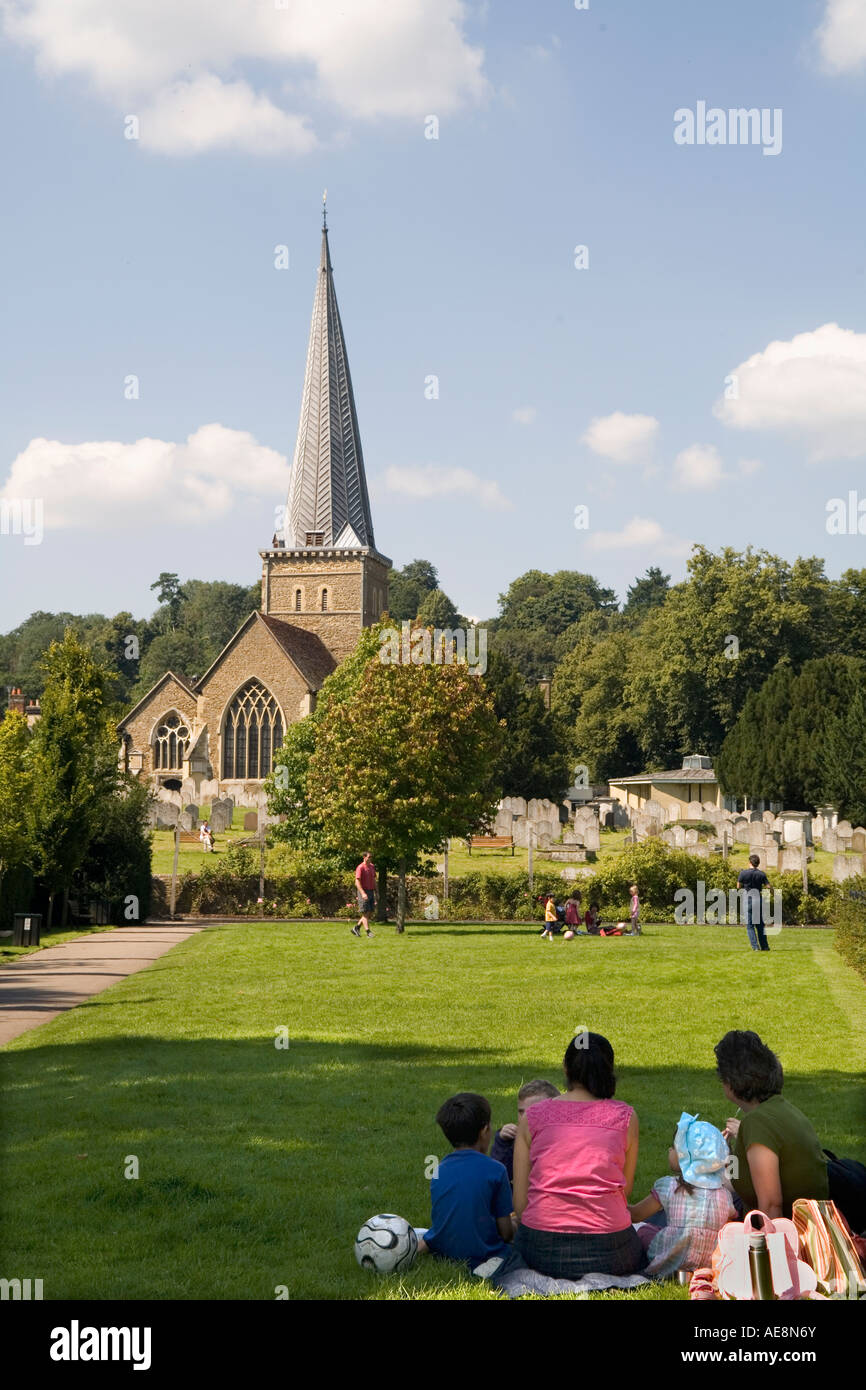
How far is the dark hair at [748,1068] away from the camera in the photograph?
6.00 metres

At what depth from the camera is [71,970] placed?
1964cm

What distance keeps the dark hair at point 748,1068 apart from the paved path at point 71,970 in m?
9.10

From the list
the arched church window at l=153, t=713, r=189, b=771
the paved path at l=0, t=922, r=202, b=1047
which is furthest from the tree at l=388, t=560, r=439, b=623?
the paved path at l=0, t=922, r=202, b=1047

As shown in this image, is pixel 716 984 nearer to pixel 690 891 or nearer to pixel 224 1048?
pixel 224 1048

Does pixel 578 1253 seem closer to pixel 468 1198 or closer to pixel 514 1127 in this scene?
pixel 468 1198

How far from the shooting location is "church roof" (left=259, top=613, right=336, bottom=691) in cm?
7175

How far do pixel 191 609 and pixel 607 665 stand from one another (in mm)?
71931

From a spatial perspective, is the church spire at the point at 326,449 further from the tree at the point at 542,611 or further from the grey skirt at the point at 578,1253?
the grey skirt at the point at 578,1253

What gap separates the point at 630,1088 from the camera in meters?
11.0

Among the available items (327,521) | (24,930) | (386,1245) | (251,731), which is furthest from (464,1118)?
(327,521)

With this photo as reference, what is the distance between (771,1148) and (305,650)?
7085 centimetres

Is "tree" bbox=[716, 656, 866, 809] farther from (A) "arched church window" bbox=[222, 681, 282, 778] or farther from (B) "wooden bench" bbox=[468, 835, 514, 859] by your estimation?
(A) "arched church window" bbox=[222, 681, 282, 778]

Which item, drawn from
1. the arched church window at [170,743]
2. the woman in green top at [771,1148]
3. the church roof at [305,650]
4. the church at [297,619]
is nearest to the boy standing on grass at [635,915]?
the woman in green top at [771,1148]

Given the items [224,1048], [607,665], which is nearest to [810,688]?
[607,665]
